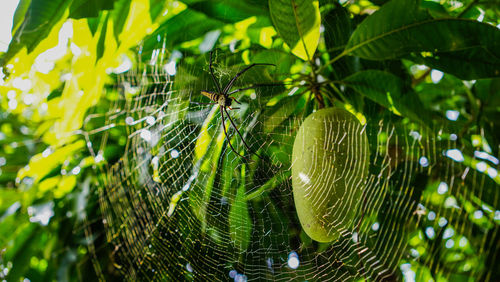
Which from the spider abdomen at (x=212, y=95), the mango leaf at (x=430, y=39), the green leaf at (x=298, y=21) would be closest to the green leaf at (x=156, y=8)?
the spider abdomen at (x=212, y=95)

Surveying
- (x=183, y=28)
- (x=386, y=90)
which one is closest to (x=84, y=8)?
(x=183, y=28)

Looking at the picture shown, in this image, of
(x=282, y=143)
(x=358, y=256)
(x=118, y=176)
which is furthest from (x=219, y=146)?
(x=358, y=256)

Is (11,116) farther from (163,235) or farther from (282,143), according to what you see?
(282,143)

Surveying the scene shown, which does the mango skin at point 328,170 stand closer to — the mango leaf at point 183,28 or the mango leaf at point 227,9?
the mango leaf at point 227,9

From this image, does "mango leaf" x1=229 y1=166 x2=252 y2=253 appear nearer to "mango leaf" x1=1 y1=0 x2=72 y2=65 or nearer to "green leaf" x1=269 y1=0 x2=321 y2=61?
"green leaf" x1=269 y1=0 x2=321 y2=61

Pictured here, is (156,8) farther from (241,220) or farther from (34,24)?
(241,220)
